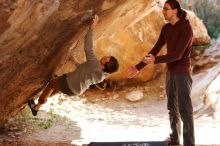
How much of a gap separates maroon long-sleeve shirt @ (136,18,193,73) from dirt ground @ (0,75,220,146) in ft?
4.74

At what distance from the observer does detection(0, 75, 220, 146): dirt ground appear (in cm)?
715

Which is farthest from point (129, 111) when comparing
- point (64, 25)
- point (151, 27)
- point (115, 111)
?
point (64, 25)

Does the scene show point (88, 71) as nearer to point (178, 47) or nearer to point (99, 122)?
point (178, 47)

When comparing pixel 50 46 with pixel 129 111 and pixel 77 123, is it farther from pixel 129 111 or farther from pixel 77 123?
pixel 129 111

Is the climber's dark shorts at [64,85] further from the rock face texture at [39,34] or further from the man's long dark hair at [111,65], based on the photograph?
the man's long dark hair at [111,65]

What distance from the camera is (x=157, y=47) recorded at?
5.58 meters

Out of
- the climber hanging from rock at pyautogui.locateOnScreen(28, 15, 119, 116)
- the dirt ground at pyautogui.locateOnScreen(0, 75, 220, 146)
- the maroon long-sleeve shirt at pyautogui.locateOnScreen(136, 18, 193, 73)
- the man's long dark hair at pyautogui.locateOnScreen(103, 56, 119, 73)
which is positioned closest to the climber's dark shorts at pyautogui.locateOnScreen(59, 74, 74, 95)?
the climber hanging from rock at pyautogui.locateOnScreen(28, 15, 119, 116)

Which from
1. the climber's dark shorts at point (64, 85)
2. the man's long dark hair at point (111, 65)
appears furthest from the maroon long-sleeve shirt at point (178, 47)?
the climber's dark shorts at point (64, 85)

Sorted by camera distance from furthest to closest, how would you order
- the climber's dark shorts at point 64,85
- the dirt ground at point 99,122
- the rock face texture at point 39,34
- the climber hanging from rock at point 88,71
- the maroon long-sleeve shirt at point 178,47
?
1. the dirt ground at point 99,122
2. the climber's dark shorts at point 64,85
3. the climber hanging from rock at point 88,71
4. the maroon long-sleeve shirt at point 178,47
5. the rock face texture at point 39,34

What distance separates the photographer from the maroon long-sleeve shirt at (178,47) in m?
4.95

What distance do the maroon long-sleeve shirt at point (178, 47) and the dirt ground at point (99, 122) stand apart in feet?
4.74

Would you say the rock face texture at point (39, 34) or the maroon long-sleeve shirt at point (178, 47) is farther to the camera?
the maroon long-sleeve shirt at point (178, 47)

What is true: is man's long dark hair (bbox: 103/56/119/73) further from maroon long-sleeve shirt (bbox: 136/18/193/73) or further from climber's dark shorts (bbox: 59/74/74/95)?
climber's dark shorts (bbox: 59/74/74/95)

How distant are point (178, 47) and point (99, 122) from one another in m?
4.45
